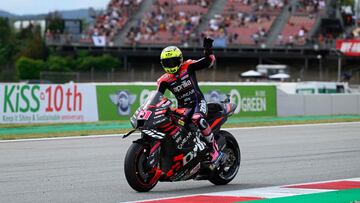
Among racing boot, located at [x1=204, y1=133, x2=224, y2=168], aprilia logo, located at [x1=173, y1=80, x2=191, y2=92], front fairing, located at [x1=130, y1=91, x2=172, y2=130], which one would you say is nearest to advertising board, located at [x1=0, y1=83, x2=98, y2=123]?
racing boot, located at [x1=204, y1=133, x2=224, y2=168]

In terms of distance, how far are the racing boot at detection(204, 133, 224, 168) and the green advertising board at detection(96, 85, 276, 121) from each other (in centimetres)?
1491

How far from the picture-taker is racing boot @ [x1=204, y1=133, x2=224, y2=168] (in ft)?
31.8

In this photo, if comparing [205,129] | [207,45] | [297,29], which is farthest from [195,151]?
[297,29]

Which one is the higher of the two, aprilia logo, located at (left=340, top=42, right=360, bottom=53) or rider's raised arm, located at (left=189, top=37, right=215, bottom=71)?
rider's raised arm, located at (left=189, top=37, right=215, bottom=71)

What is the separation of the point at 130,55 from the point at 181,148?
44.2 meters

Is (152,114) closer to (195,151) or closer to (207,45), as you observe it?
(195,151)

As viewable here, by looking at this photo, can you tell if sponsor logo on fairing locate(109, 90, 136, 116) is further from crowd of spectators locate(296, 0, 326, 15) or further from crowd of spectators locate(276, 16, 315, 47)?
crowd of spectators locate(296, 0, 326, 15)

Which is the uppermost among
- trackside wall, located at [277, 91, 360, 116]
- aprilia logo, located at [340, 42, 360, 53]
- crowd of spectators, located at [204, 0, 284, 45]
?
crowd of spectators, located at [204, 0, 284, 45]

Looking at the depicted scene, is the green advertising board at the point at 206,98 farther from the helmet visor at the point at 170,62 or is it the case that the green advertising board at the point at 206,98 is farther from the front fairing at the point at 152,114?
the front fairing at the point at 152,114

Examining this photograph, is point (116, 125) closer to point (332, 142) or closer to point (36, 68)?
point (332, 142)

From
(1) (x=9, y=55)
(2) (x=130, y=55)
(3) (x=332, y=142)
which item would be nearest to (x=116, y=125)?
(3) (x=332, y=142)

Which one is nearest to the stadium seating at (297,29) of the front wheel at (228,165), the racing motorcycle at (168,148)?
the front wheel at (228,165)

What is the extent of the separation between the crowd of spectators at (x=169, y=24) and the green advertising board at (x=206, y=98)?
843 inches

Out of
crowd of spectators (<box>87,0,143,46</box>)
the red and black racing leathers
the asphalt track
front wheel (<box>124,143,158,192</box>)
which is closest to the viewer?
front wheel (<box>124,143,158,192</box>)
